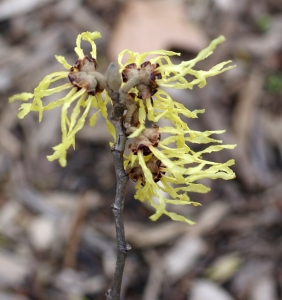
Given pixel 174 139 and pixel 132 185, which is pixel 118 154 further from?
pixel 132 185

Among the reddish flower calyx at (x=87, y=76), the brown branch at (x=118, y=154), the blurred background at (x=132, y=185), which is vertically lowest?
the brown branch at (x=118, y=154)

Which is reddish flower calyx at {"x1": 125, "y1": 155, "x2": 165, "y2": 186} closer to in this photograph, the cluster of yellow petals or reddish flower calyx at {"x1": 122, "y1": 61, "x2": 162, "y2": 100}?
the cluster of yellow petals

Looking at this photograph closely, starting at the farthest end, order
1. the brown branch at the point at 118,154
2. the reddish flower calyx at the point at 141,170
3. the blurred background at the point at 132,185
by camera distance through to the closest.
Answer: the blurred background at the point at 132,185
the reddish flower calyx at the point at 141,170
the brown branch at the point at 118,154

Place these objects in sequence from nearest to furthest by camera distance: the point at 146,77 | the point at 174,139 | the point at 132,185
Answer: the point at 146,77 → the point at 174,139 → the point at 132,185

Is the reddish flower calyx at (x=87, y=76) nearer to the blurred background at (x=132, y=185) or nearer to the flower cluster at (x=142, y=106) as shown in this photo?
the flower cluster at (x=142, y=106)

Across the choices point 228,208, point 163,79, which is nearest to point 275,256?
point 228,208

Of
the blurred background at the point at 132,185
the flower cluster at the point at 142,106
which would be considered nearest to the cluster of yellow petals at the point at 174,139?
the flower cluster at the point at 142,106

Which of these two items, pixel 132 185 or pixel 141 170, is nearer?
pixel 141 170

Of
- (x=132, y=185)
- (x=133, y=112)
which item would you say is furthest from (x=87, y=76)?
(x=132, y=185)

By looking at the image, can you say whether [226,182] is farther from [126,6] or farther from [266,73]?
[126,6]
